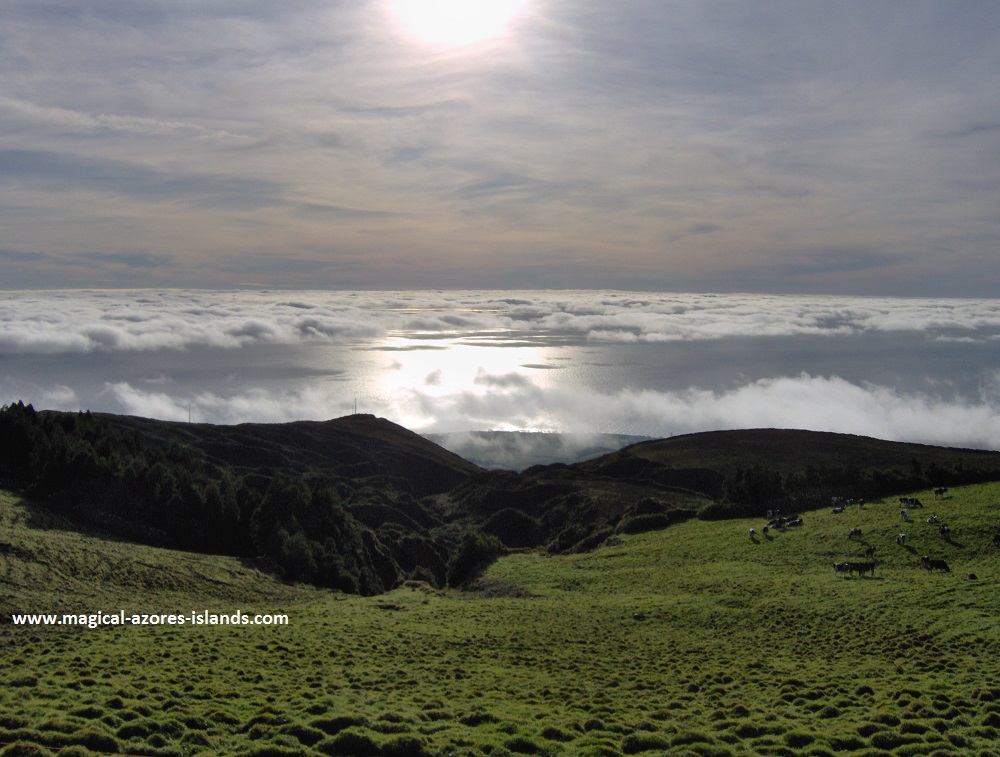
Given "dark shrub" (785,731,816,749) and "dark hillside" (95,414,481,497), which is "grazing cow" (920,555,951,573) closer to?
"dark shrub" (785,731,816,749)

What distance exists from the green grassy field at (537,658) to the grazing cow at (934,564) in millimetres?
625

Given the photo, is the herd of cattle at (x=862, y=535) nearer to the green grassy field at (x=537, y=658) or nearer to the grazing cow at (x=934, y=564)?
the grazing cow at (x=934, y=564)

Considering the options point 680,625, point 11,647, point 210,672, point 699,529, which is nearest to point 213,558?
point 11,647

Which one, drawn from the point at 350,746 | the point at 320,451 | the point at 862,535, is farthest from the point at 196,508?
the point at 320,451

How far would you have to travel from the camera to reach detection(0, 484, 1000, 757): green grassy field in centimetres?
1828

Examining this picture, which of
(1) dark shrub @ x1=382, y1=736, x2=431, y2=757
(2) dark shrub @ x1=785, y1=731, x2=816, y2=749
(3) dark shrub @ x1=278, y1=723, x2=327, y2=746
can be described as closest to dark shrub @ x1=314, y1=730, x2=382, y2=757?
(1) dark shrub @ x1=382, y1=736, x2=431, y2=757

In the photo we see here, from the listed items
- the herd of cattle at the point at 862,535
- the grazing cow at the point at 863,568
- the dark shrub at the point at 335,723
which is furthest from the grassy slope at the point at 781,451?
the dark shrub at the point at 335,723

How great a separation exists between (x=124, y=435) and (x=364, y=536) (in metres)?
32.9

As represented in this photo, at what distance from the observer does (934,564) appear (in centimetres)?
4412

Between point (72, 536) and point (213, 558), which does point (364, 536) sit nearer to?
point (213, 558)

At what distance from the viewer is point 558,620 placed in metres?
42.1

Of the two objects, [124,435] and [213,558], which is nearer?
[213,558]

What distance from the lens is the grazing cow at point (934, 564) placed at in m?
43.4

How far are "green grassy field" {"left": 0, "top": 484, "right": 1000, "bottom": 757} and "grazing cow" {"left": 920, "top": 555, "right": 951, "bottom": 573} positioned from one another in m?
0.63
